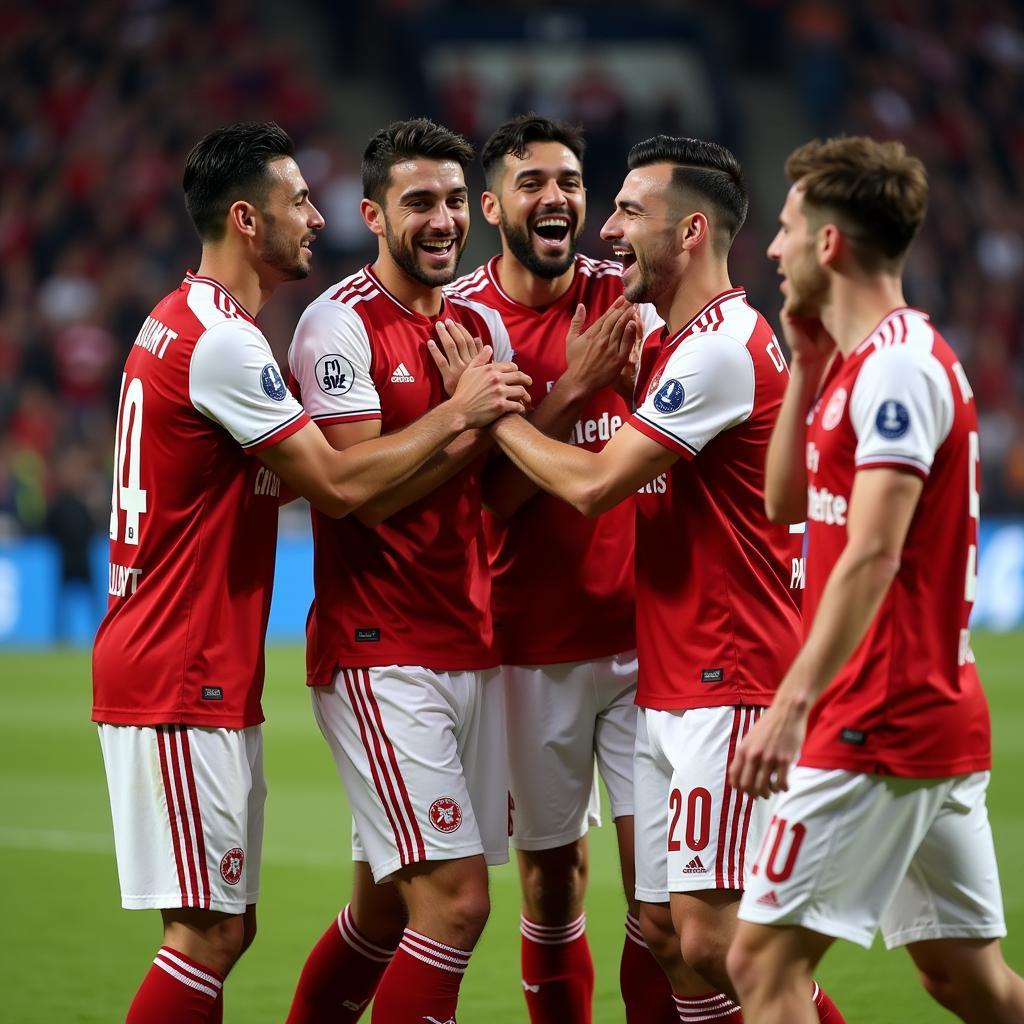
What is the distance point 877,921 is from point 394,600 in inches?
68.8

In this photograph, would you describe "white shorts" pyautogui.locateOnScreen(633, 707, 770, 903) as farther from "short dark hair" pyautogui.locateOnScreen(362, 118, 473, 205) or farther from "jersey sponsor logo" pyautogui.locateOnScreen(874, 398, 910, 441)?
"short dark hair" pyautogui.locateOnScreen(362, 118, 473, 205)

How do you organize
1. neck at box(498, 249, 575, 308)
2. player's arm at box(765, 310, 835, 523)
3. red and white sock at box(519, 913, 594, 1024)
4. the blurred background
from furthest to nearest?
the blurred background, neck at box(498, 249, 575, 308), red and white sock at box(519, 913, 594, 1024), player's arm at box(765, 310, 835, 523)

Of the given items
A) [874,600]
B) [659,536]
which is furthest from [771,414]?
[874,600]

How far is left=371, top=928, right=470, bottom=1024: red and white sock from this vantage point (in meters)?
4.52

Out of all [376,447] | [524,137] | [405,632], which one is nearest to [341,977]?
[405,632]

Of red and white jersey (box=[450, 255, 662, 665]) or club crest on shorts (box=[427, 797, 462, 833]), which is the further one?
red and white jersey (box=[450, 255, 662, 665])

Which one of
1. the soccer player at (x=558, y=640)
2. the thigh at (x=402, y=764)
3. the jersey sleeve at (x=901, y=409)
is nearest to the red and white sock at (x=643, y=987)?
the soccer player at (x=558, y=640)

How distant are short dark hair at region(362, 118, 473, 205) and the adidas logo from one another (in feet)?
7.17

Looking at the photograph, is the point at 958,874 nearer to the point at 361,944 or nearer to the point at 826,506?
the point at 826,506

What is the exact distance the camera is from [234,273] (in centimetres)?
472

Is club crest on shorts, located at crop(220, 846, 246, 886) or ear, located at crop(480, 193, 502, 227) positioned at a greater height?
ear, located at crop(480, 193, 502, 227)

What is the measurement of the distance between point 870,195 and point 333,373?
1737mm

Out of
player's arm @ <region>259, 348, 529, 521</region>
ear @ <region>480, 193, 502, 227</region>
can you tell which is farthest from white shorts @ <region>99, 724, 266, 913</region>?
ear @ <region>480, 193, 502, 227</region>

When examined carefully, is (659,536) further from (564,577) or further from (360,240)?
(360,240)
